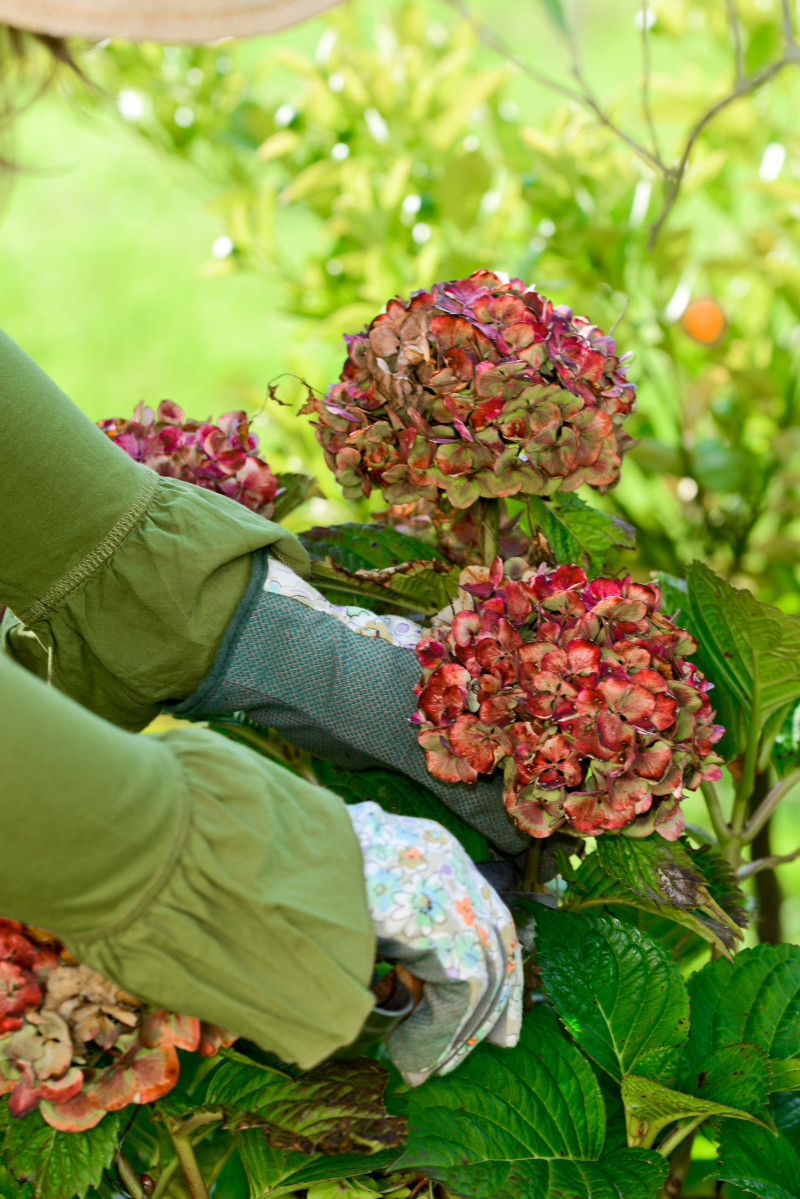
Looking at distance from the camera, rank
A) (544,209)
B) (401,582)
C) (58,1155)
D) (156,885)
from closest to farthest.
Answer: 1. (156,885)
2. (58,1155)
3. (401,582)
4. (544,209)

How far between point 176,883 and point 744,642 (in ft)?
1.54

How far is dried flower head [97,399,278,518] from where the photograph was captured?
0.83 m

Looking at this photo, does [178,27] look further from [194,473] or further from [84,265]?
[84,265]

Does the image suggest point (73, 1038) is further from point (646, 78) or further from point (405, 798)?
point (646, 78)

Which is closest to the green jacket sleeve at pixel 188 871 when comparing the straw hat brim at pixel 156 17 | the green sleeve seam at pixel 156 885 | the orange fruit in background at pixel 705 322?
the green sleeve seam at pixel 156 885

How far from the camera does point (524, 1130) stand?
26.5 inches

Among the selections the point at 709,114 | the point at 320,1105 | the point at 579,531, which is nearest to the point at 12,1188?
the point at 320,1105

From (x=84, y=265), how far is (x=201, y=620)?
2755 millimetres

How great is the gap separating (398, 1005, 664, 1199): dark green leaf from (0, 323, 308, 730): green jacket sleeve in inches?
12.2

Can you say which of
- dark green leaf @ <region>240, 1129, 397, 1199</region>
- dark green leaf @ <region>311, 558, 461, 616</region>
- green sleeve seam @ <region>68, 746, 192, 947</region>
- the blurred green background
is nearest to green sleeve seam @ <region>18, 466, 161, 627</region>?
dark green leaf @ <region>311, 558, 461, 616</region>

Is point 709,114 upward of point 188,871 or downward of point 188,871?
upward

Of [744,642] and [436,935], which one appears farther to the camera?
[744,642]

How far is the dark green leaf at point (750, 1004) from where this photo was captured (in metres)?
0.74

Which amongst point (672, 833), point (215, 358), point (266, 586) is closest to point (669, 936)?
point (672, 833)
